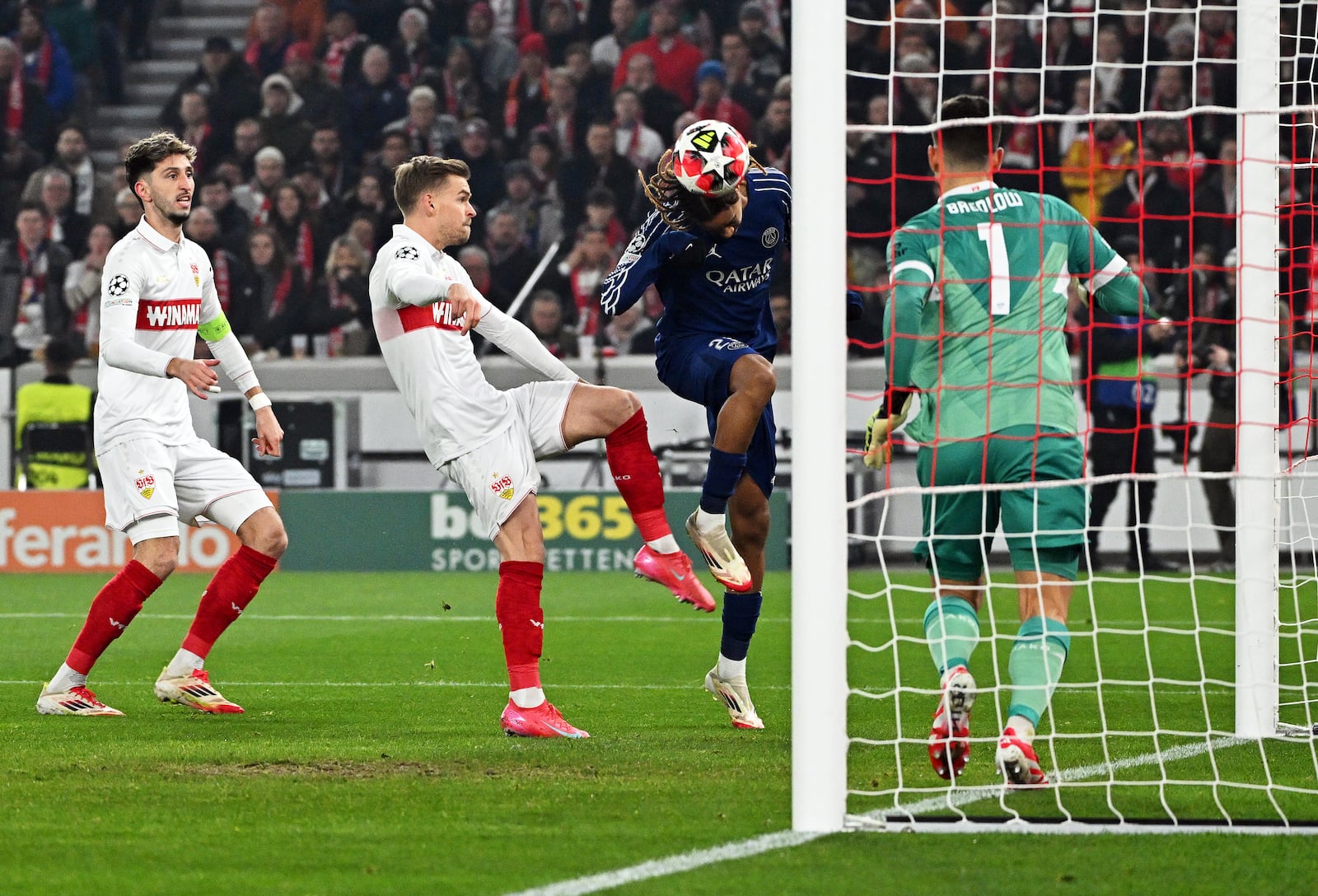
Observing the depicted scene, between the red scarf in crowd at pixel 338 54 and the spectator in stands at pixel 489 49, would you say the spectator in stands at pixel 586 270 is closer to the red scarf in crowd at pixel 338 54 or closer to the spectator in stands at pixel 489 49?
the spectator in stands at pixel 489 49

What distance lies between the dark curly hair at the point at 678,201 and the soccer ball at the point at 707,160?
0.03 m

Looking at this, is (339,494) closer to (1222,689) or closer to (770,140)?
(770,140)

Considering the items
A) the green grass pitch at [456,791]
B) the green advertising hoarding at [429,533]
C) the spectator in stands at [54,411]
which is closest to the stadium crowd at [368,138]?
the spectator in stands at [54,411]

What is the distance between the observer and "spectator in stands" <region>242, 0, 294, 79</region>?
1903 cm

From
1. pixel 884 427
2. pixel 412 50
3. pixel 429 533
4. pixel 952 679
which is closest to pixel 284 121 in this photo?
pixel 412 50

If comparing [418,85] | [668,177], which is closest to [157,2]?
[418,85]

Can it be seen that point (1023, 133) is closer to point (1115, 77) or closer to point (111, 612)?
point (1115, 77)

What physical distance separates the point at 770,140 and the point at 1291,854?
561 inches

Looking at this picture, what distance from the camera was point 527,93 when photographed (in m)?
18.3

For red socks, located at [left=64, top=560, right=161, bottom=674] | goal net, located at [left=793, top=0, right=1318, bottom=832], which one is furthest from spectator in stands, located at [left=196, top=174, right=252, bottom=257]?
red socks, located at [left=64, top=560, right=161, bottom=674]

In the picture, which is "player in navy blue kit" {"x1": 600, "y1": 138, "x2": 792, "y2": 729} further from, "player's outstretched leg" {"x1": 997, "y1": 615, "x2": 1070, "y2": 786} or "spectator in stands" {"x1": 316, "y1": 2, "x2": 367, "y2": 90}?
"spectator in stands" {"x1": 316, "y1": 2, "x2": 367, "y2": 90}

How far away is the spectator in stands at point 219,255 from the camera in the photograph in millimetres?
16703

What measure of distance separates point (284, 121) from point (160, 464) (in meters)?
12.3

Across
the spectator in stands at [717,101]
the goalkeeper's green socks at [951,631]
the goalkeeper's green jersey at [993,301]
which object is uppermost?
the spectator in stands at [717,101]
